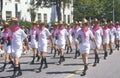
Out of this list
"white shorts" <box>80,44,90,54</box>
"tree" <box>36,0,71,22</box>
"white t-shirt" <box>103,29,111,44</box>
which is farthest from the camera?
"tree" <box>36,0,71,22</box>

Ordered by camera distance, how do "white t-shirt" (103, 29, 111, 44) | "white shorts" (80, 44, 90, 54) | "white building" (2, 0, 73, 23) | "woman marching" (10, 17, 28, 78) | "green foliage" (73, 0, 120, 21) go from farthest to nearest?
"green foliage" (73, 0, 120, 21)
"white building" (2, 0, 73, 23)
"white t-shirt" (103, 29, 111, 44)
"white shorts" (80, 44, 90, 54)
"woman marching" (10, 17, 28, 78)

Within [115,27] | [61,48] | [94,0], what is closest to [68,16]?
[94,0]

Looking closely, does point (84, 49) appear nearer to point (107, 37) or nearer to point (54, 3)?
point (107, 37)

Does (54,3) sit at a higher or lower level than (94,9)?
lower

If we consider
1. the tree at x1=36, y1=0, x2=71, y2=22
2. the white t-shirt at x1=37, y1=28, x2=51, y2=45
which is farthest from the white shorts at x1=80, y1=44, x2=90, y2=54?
the tree at x1=36, y1=0, x2=71, y2=22

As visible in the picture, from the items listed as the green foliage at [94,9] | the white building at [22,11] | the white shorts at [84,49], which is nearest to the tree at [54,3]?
the white building at [22,11]

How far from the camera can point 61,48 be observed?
1928 centimetres

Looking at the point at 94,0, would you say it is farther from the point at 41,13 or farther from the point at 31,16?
the point at 31,16

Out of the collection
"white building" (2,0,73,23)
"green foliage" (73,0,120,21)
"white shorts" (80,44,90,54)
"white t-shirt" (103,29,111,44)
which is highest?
"green foliage" (73,0,120,21)

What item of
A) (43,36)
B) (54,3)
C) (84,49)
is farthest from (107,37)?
(54,3)

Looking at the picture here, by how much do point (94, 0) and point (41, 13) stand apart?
1497 cm

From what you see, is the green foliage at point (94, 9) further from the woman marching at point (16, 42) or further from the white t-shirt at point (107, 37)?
the woman marching at point (16, 42)

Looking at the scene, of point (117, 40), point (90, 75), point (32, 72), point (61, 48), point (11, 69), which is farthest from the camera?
point (117, 40)

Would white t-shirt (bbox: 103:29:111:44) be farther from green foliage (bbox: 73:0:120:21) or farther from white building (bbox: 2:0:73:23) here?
green foliage (bbox: 73:0:120:21)
